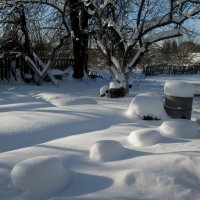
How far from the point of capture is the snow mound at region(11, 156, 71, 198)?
3.29m

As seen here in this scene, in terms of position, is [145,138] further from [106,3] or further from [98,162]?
[106,3]

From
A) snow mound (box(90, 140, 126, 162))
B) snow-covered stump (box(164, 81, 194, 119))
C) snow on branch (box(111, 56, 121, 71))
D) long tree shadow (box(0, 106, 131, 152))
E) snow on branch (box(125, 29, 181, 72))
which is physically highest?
snow on branch (box(125, 29, 181, 72))

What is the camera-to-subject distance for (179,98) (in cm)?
715

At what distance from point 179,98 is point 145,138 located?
2568 mm

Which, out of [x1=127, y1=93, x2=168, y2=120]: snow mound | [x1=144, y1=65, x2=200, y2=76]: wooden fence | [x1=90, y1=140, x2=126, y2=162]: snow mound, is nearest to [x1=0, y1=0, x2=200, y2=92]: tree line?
[x1=127, y1=93, x2=168, y2=120]: snow mound

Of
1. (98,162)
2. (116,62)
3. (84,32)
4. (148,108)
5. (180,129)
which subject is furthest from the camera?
(84,32)

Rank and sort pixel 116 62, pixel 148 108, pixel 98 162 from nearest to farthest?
pixel 98 162
pixel 148 108
pixel 116 62

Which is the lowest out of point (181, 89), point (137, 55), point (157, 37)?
point (181, 89)

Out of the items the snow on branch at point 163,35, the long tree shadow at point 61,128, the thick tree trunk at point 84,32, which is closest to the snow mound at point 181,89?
the long tree shadow at point 61,128

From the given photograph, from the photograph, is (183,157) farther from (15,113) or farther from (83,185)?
(15,113)

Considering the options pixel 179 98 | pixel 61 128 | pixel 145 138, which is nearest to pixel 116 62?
pixel 179 98

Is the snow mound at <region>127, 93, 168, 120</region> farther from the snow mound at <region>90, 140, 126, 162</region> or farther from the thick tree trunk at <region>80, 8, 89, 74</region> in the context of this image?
the thick tree trunk at <region>80, 8, 89, 74</region>

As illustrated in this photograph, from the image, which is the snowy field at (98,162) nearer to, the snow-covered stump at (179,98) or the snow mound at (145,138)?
the snow mound at (145,138)

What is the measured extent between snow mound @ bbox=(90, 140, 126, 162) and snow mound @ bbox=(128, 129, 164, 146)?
58cm
